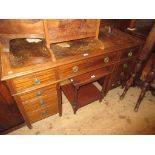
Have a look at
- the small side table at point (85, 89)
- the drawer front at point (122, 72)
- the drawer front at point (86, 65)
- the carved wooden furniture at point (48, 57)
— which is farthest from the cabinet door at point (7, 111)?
the drawer front at point (122, 72)

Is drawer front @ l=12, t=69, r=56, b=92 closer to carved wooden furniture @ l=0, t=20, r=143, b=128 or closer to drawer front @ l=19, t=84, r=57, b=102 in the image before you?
carved wooden furniture @ l=0, t=20, r=143, b=128

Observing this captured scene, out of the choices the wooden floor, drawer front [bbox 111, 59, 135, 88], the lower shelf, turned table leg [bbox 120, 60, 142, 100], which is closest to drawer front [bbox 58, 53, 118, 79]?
drawer front [bbox 111, 59, 135, 88]

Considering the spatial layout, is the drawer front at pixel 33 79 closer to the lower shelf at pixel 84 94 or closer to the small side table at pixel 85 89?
the small side table at pixel 85 89

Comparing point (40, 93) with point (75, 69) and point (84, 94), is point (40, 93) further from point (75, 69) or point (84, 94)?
point (84, 94)

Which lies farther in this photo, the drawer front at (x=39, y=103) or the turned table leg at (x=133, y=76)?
the turned table leg at (x=133, y=76)

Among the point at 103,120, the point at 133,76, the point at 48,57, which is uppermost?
the point at 48,57

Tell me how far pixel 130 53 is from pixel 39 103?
4.56 feet

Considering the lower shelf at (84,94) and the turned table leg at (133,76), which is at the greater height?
the turned table leg at (133,76)

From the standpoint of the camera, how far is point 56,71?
4.20 feet

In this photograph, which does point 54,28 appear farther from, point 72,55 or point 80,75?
point 80,75

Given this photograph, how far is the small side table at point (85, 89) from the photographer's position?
1478 millimetres

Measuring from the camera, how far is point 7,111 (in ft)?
4.49

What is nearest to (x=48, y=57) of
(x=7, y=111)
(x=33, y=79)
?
(x=33, y=79)
